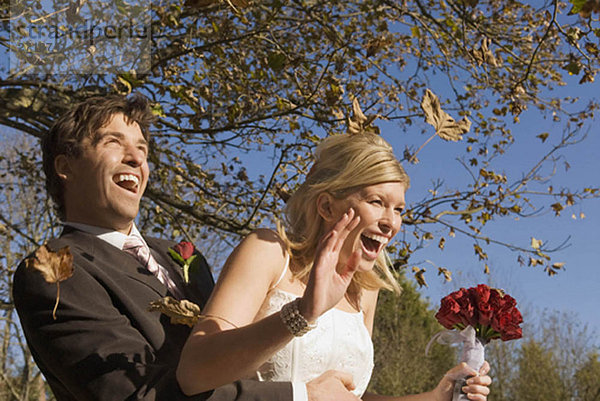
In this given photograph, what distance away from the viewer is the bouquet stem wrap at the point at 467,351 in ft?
9.01

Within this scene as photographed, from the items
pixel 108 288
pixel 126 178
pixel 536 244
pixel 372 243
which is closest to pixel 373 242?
pixel 372 243

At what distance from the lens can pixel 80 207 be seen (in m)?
2.90

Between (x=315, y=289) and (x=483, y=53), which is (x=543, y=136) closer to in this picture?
(x=483, y=53)

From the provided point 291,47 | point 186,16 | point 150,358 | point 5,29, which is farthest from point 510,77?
point 150,358

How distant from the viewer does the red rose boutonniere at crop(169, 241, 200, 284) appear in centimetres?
296

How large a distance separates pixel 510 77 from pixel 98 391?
223 inches

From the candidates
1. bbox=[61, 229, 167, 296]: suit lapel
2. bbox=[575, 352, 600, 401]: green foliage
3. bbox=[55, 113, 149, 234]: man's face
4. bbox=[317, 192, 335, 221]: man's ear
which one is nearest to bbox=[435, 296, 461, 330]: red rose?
bbox=[317, 192, 335, 221]: man's ear

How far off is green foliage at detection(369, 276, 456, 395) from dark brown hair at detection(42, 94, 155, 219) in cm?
1765

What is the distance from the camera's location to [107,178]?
2.87 m

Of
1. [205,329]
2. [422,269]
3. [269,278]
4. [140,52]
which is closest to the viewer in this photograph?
[205,329]

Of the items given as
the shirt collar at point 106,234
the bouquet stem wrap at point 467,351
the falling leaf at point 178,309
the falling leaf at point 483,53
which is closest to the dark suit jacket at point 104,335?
the shirt collar at point 106,234

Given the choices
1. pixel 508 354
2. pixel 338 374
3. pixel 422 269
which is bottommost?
pixel 338 374

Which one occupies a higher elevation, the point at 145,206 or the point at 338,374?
the point at 145,206

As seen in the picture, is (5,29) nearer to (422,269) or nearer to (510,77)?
(422,269)
